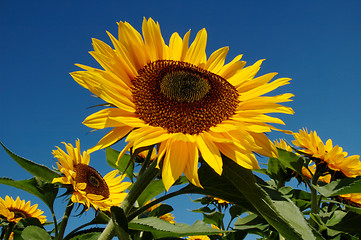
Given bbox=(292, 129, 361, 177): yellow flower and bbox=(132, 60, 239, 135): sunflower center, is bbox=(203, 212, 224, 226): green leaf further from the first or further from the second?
bbox=(132, 60, 239, 135): sunflower center

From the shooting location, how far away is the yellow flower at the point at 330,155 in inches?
139

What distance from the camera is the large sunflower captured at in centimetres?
155

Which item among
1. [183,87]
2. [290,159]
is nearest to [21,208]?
[290,159]

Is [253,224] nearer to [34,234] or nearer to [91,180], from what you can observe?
[91,180]

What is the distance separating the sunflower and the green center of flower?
136 centimetres

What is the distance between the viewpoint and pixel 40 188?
8.97 feet

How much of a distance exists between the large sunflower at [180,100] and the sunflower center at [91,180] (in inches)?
60.3

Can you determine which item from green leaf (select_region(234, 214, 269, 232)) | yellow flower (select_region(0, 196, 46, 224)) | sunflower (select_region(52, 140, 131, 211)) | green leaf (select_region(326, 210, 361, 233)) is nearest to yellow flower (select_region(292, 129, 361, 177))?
green leaf (select_region(326, 210, 361, 233))

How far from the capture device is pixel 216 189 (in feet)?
5.52

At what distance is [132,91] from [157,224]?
74 centimetres

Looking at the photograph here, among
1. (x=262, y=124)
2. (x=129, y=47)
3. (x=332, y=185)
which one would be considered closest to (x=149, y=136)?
(x=262, y=124)

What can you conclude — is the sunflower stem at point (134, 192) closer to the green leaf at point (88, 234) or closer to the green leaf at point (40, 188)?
the green leaf at point (88, 234)

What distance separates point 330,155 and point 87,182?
240 cm

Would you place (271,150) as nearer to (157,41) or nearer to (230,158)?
(230,158)
